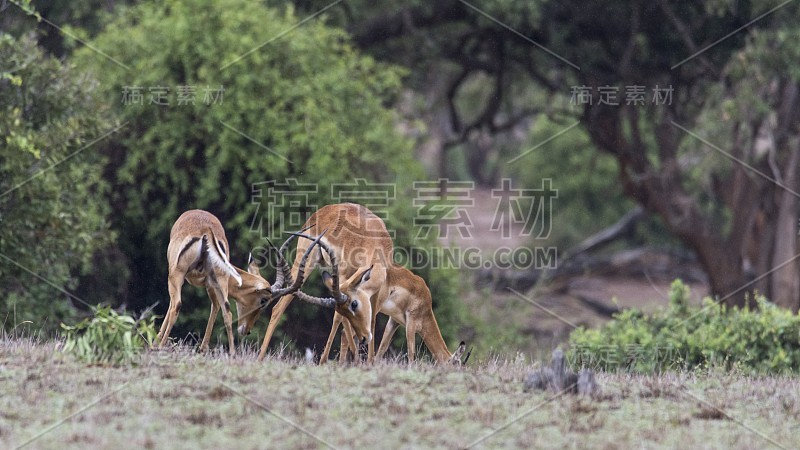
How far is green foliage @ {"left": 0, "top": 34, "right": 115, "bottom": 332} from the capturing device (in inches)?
491

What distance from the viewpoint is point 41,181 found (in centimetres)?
1259

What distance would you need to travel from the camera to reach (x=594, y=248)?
29.0 metres

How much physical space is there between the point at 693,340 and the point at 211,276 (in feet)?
17.5

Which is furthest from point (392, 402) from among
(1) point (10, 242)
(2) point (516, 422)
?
(1) point (10, 242)

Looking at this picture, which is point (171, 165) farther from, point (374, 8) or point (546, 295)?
point (546, 295)

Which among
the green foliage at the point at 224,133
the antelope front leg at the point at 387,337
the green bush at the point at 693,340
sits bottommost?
the green bush at the point at 693,340

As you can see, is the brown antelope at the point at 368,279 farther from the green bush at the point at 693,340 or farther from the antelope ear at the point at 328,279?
the green bush at the point at 693,340

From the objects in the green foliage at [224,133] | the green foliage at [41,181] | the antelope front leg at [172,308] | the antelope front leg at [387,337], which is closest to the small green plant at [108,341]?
the antelope front leg at [172,308]

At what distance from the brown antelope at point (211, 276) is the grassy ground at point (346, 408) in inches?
25.9

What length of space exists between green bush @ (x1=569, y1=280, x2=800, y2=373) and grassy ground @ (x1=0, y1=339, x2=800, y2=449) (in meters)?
2.66

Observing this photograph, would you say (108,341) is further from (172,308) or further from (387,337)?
(387,337)

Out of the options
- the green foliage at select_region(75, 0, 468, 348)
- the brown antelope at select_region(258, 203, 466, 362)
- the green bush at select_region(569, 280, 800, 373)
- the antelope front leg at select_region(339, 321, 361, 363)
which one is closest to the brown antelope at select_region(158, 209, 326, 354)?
the brown antelope at select_region(258, 203, 466, 362)

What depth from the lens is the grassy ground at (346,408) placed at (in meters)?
6.79

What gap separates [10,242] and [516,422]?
23.7 ft
